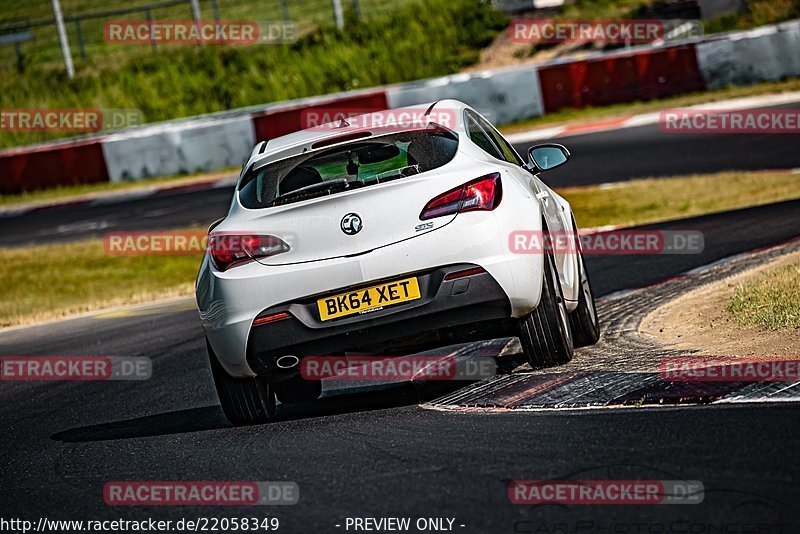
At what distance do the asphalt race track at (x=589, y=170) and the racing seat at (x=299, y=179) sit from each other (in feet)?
33.9

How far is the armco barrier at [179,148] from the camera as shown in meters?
26.8

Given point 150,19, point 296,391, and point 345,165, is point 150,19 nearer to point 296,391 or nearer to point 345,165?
point 296,391

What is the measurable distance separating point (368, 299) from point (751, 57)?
1843 centimetres

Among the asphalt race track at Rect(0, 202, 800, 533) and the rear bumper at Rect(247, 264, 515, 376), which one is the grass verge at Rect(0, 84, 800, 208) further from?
the rear bumper at Rect(247, 264, 515, 376)

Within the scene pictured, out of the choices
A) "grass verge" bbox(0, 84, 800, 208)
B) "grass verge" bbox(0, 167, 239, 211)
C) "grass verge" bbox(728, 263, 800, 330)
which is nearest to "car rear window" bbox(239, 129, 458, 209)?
"grass verge" bbox(728, 263, 800, 330)

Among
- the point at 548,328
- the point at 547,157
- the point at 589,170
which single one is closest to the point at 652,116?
the point at 589,170

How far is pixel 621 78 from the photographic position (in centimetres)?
2452

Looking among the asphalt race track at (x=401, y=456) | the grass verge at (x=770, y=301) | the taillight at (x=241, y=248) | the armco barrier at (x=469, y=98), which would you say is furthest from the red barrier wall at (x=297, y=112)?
the taillight at (x=241, y=248)

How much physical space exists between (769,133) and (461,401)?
13.5 metres

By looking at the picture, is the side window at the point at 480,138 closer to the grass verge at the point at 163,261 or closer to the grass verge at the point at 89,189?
the grass verge at the point at 163,261

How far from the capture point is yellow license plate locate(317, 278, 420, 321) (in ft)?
21.5

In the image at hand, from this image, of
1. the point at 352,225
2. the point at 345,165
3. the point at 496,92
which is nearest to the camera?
the point at 352,225

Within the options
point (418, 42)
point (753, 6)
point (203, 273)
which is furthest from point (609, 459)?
point (418, 42)

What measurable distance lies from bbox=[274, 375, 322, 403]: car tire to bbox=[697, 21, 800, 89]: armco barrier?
17.4 m
